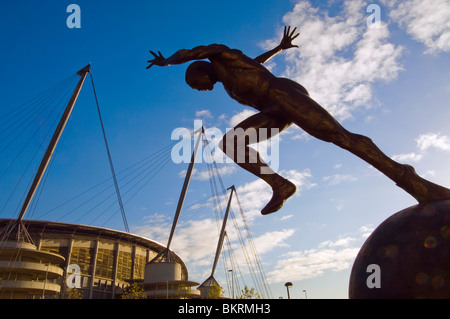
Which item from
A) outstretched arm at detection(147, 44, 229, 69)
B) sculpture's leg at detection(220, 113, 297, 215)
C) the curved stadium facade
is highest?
the curved stadium facade

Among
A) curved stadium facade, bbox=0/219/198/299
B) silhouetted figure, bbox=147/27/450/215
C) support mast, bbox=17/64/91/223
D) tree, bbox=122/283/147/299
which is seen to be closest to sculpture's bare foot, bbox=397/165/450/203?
silhouetted figure, bbox=147/27/450/215

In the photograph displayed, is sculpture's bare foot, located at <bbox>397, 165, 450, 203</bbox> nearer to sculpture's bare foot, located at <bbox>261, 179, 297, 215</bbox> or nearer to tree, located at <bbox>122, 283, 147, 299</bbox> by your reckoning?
sculpture's bare foot, located at <bbox>261, 179, 297, 215</bbox>

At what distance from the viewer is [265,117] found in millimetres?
3871

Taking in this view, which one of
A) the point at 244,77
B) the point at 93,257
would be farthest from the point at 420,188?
the point at 93,257

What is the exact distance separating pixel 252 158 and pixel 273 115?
0.57 metres

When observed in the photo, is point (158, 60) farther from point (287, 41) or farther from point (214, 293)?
point (214, 293)

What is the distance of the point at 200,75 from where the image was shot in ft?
13.8

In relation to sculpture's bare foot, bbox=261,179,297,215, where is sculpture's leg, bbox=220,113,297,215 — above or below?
above

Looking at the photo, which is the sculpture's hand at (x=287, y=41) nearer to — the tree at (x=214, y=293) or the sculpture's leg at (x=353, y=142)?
the sculpture's leg at (x=353, y=142)

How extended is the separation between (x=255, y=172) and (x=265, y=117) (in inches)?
26.1

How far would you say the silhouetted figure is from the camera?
354cm

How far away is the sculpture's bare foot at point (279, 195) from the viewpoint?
12.1 ft
